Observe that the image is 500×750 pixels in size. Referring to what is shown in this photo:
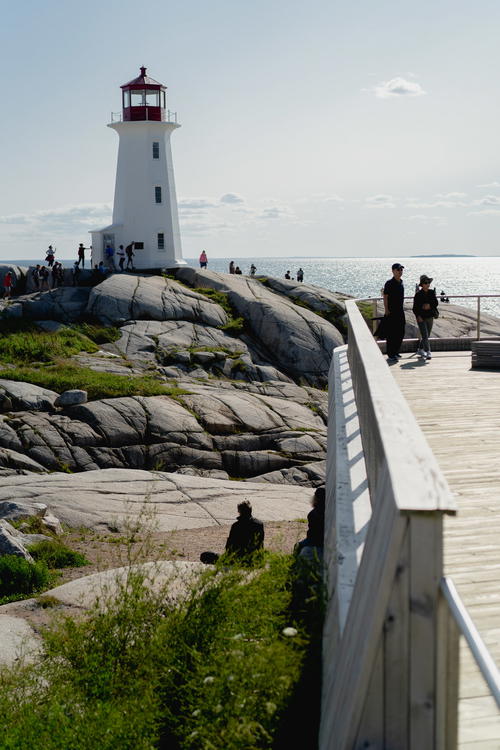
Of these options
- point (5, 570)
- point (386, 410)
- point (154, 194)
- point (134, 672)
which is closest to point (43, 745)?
point (134, 672)

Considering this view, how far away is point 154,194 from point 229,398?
2789 centimetres

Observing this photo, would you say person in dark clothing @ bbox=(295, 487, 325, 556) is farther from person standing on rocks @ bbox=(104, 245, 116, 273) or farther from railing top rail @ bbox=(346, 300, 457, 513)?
person standing on rocks @ bbox=(104, 245, 116, 273)

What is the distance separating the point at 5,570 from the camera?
1182cm

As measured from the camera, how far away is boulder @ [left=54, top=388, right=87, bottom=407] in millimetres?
29984

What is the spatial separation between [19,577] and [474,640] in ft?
34.1

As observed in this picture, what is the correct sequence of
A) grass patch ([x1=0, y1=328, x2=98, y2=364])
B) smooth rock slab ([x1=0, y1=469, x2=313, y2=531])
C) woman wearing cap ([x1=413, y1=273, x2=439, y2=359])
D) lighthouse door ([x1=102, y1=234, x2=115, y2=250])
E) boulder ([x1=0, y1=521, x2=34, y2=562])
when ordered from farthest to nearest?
lighthouse door ([x1=102, y1=234, x2=115, y2=250]) < grass patch ([x1=0, y1=328, x2=98, y2=364]) < smooth rock slab ([x1=0, y1=469, x2=313, y2=531]) < woman wearing cap ([x1=413, y1=273, x2=439, y2=359]) < boulder ([x1=0, y1=521, x2=34, y2=562])

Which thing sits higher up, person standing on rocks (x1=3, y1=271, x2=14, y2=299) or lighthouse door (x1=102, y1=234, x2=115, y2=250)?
lighthouse door (x1=102, y1=234, x2=115, y2=250)

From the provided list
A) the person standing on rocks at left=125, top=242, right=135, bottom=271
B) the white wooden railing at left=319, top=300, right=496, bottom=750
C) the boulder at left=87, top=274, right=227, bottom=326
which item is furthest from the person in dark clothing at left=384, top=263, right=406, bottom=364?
the person standing on rocks at left=125, top=242, right=135, bottom=271

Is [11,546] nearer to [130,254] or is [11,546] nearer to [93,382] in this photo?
[93,382]

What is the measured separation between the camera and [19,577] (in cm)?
1175

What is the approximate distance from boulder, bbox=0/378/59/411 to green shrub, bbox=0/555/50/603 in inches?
706

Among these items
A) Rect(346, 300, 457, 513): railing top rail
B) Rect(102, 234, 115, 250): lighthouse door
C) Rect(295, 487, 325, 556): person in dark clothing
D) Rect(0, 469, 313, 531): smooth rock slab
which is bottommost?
Rect(0, 469, 313, 531): smooth rock slab

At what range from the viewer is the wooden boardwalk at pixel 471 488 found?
3.96 m

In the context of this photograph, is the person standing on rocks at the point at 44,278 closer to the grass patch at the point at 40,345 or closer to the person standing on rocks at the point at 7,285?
the person standing on rocks at the point at 7,285
